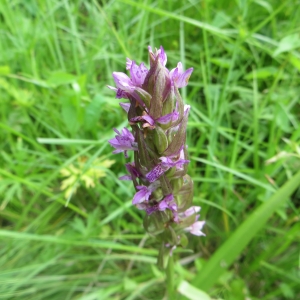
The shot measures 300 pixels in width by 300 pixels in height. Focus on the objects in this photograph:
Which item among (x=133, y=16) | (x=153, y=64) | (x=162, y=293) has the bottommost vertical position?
(x=162, y=293)

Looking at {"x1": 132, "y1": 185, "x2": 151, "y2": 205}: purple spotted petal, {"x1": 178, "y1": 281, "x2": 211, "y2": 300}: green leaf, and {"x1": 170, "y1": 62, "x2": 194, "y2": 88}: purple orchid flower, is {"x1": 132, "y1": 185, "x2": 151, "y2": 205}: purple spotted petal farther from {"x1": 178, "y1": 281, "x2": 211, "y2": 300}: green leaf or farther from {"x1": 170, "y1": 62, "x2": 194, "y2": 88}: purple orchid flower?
{"x1": 178, "y1": 281, "x2": 211, "y2": 300}: green leaf

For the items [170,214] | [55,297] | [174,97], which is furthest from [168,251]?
[55,297]

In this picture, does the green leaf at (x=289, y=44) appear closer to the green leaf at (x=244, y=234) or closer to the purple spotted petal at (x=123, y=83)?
the green leaf at (x=244, y=234)

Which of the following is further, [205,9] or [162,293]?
[205,9]

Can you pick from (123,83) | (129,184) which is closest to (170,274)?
(129,184)

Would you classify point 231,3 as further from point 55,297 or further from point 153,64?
point 55,297

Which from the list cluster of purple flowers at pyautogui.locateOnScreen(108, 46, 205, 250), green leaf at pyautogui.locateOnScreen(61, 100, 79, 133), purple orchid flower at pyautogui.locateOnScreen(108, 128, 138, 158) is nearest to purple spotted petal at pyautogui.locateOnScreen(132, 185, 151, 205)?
cluster of purple flowers at pyautogui.locateOnScreen(108, 46, 205, 250)

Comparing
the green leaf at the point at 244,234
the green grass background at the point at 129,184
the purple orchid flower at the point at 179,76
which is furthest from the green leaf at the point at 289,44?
the purple orchid flower at the point at 179,76
